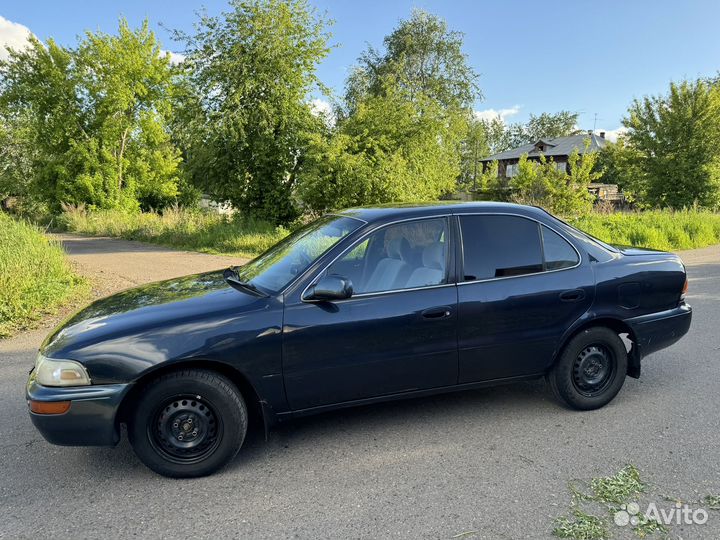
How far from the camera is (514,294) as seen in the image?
12.5ft

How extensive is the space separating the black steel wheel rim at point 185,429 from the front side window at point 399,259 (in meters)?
1.19

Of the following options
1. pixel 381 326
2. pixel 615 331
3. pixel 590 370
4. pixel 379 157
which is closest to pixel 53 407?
pixel 381 326

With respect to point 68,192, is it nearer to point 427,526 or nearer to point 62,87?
point 62,87

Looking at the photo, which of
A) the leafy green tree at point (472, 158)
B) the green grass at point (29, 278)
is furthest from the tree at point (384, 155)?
the leafy green tree at point (472, 158)

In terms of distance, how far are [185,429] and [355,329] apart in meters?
1.23

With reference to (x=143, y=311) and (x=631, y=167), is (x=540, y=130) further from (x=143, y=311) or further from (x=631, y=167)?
(x=143, y=311)

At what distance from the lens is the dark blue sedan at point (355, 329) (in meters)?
3.09

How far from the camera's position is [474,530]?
268 cm

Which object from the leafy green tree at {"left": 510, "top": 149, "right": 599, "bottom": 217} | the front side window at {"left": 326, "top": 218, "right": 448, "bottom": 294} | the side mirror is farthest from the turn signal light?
the leafy green tree at {"left": 510, "top": 149, "right": 599, "bottom": 217}

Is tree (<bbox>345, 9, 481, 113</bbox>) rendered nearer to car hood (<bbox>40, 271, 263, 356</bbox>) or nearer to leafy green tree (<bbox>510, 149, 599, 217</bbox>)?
leafy green tree (<bbox>510, 149, 599, 217</bbox>)

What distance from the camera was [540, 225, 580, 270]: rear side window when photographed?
4.03 m

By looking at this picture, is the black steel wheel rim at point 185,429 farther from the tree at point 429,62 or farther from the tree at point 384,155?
the tree at point 429,62

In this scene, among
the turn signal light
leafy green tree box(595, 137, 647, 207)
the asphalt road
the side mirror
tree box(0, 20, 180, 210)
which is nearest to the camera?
the asphalt road

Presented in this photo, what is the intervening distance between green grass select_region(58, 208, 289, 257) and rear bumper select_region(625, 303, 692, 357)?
11447mm
